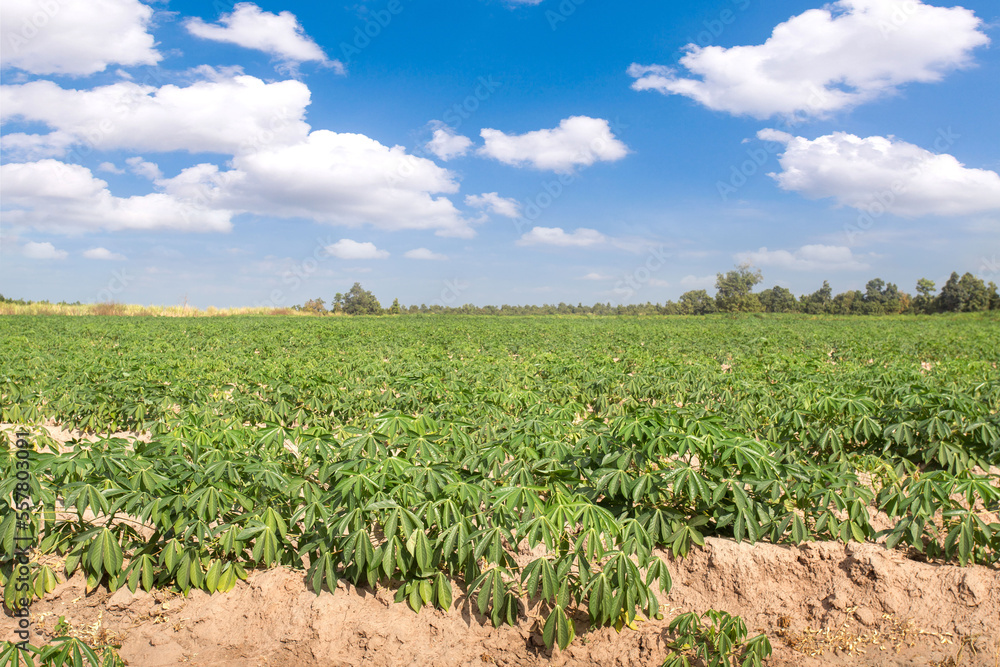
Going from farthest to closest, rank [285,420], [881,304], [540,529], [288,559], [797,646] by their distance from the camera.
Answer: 1. [881,304]
2. [285,420]
3. [288,559]
4. [797,646]
5. [540,529]

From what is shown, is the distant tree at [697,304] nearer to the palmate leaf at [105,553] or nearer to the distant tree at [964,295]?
the distant tree at [964,295]

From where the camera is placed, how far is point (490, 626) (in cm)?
268

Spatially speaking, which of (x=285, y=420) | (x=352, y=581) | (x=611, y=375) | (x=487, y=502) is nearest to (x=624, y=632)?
(x=487, y=502)

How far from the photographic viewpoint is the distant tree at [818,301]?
72875 mm

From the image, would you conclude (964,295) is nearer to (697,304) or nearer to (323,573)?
(697,304)

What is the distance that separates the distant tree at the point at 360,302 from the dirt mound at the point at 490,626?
7664cm

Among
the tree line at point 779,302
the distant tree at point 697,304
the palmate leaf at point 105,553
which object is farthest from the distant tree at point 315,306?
the palmate leaf at point 105,553

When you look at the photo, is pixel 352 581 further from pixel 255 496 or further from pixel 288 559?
pixel 255 496

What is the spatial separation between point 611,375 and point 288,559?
5.92 m

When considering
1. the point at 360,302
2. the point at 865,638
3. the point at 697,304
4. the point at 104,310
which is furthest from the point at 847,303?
the point at 104,310

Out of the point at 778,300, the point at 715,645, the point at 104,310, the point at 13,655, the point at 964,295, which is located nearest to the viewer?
the point at 13,655

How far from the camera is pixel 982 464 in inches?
167

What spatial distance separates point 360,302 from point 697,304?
51.7 meters

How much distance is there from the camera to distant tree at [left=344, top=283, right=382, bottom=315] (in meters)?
79.2
